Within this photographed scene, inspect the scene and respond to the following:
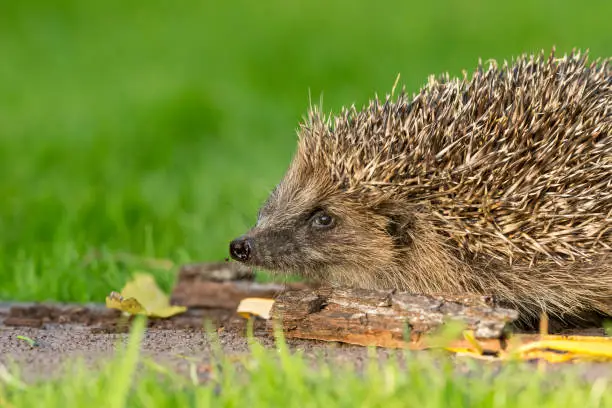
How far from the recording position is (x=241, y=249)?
18.9 feet

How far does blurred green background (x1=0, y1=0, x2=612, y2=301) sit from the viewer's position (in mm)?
8742

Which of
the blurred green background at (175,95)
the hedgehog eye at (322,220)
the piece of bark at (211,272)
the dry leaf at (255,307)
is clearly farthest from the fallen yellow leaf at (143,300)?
the hedgehog eye at (322,220)

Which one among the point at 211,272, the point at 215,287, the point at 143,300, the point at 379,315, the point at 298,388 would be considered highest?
the point at 211,272

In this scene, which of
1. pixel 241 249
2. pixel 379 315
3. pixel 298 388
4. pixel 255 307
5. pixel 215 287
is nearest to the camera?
pixel 298 388

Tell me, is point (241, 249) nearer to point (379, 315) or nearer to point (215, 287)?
point (379, 315)

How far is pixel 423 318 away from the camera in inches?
194

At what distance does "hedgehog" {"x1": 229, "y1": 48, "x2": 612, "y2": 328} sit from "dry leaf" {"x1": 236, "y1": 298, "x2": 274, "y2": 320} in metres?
0.41

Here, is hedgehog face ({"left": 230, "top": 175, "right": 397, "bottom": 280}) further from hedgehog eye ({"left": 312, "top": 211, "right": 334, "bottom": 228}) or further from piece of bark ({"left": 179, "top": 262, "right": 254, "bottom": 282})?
piece of bark ({"left": 179, "top": 262, "right": 254, "bottom": 282})

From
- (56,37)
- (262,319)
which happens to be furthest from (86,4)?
(262,319)

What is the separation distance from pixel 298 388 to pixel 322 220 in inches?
84.5

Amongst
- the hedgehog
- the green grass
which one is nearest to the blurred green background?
the hedgehog

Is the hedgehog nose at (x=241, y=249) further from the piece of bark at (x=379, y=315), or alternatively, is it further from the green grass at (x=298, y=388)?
the green grass at (x=298, y=388)

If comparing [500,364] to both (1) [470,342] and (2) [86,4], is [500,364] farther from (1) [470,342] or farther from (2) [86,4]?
(2) [86,4]

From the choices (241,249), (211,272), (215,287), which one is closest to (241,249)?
(241,249)
